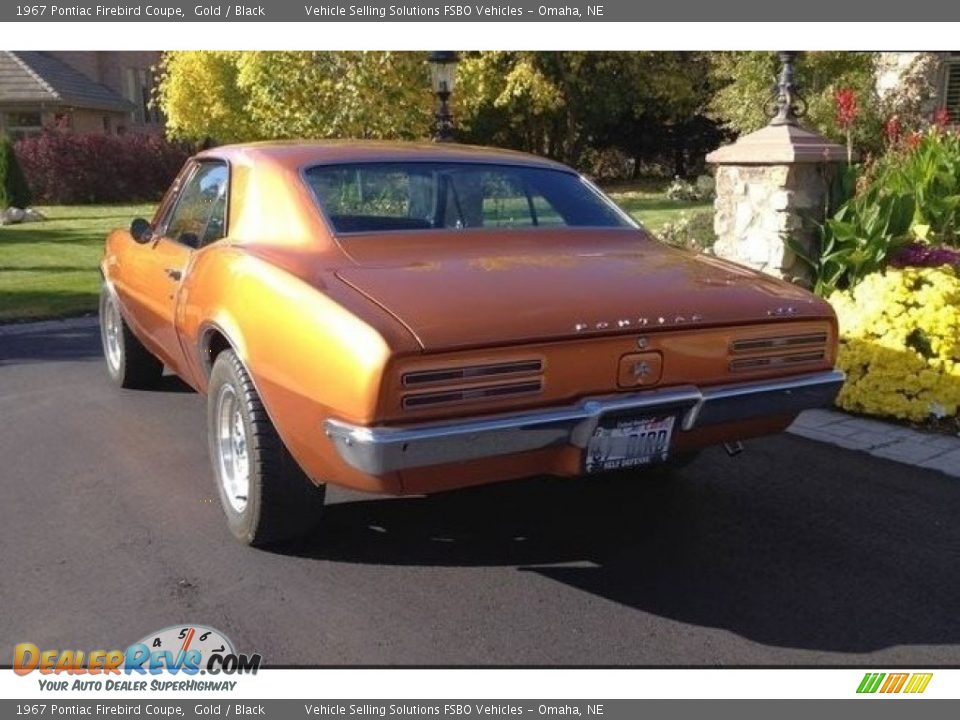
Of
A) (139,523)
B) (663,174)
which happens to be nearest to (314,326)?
(139,523)

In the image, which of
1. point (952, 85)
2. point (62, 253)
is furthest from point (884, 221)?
A: point (952, 85)

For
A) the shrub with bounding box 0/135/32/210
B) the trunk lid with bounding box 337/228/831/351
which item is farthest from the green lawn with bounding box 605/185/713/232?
the shrub with bounding box 0/135/32/210

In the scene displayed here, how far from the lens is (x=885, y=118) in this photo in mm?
17031

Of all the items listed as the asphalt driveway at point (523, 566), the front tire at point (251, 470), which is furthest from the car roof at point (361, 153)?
the asphalt driveway at point (523, 566)

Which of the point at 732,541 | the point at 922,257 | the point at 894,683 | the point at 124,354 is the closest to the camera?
the point at 894,683

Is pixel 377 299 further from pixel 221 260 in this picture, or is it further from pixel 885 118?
pixel 885 118

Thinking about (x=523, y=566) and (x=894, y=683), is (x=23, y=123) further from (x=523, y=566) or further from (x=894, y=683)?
(x=894, y=683)

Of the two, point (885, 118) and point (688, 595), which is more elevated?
point (885, 118)

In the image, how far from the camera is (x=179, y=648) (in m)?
3.02

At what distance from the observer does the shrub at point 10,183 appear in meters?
20.4

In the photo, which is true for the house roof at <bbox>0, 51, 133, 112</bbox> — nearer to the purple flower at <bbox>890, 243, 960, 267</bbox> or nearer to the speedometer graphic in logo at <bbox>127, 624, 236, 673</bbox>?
the purple flower at <bbox>890, 243, 960, 267</bbox>

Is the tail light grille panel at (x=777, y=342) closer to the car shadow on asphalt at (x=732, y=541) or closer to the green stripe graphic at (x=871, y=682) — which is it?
the car shadow on asphalt at (x=732, y=541)

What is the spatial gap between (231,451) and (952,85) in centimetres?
1792

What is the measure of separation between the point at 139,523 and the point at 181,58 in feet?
83.6
